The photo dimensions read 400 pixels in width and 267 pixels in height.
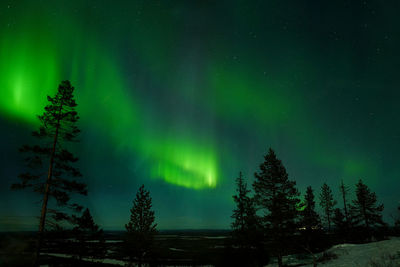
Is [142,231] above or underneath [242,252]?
above

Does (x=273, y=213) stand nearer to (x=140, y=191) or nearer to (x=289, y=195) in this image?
(x=289, y=195)

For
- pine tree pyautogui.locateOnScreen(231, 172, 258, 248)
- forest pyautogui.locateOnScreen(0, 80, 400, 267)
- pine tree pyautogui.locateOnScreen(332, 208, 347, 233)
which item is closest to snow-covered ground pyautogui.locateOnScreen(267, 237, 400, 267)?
forest pyautogui.locateOnScreen(0, 80, 400, 267)

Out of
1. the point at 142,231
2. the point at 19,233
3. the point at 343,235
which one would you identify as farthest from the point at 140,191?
the point at 343,235

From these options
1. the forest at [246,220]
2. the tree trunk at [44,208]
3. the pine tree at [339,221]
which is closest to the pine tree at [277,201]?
the forest at [246,220]

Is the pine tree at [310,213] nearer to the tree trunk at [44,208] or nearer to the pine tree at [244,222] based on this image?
the pine tree at [244,222]

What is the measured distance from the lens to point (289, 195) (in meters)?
22.3

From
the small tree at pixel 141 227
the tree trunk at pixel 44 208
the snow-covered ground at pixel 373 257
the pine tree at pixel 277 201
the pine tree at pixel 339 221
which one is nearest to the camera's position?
the snow-covered ground at pixel 373 257

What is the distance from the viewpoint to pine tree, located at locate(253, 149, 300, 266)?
2148 centimetres

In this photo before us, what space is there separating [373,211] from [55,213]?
52.6 m

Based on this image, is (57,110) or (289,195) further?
(289,195)

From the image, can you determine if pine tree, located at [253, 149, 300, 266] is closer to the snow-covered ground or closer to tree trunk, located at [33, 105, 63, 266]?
the snow-covered ground

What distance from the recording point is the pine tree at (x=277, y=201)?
70.5ft

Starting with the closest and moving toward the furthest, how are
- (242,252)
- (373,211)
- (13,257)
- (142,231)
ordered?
(13,257), (242,252), (142,231), (373,211)

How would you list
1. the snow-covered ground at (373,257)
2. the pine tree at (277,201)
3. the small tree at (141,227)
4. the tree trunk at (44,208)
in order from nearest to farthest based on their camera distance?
the snow-covered ground at (373,257), the tree trunk at (44,208), the pine tree at (277,201), the small tree at (141,227)
